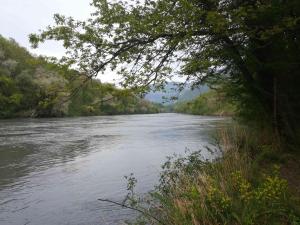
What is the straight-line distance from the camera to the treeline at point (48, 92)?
8.70 m

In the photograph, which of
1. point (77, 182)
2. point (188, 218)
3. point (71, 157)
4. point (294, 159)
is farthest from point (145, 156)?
point (188, 218)

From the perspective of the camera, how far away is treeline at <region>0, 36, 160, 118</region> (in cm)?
870

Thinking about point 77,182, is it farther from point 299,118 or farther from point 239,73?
point 299,118

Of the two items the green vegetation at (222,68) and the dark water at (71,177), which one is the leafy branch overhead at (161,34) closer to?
the green vegetation at (222,68)

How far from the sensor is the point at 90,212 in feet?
32.8

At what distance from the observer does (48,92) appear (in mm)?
8594

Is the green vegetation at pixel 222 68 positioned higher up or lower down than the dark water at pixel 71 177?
higher up

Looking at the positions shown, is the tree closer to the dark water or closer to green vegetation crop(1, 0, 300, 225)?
green vegetation crop(1, 0, 300, 225)

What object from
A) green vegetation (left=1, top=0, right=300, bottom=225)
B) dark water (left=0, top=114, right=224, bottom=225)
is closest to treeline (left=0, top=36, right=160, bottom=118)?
green vegetation (left=1, top=0, right=300, bottom=225)

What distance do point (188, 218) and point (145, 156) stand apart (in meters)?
13.3

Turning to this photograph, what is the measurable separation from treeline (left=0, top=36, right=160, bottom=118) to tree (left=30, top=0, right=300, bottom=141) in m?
0.43

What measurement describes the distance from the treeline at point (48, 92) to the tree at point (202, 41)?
1.41 ft

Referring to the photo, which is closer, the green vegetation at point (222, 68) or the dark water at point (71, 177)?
the green vegetation at point (222, 68)

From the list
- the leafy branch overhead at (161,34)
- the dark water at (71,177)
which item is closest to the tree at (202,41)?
the leafy branch overhead at (161,34)
